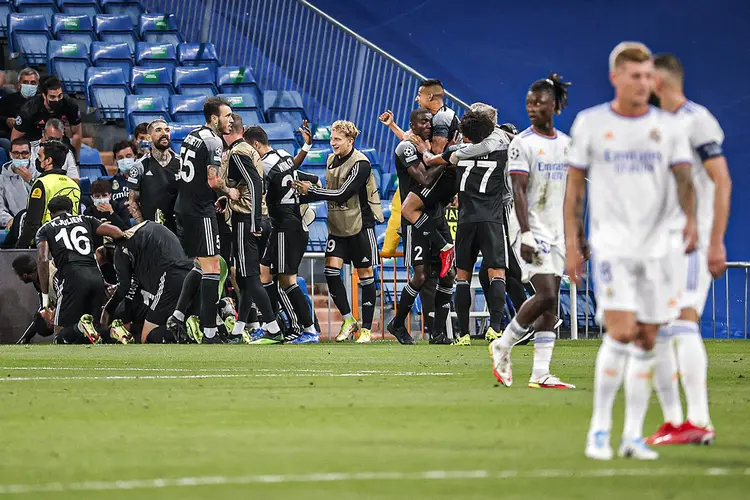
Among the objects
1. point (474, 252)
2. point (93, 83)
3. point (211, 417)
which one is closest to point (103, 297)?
point (474, 252)

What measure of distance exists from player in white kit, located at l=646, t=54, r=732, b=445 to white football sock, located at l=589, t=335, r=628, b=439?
0.37 metres

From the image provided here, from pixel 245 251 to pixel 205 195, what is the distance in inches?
28.6

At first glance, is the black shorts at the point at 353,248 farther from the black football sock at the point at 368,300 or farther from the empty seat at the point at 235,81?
the empty seat at the point at 235,81

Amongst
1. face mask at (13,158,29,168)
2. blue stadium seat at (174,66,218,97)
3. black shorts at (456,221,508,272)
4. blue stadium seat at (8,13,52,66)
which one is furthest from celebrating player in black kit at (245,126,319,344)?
blue stadium seat at (8,13,52,66)

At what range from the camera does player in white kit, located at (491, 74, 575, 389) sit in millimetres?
8078

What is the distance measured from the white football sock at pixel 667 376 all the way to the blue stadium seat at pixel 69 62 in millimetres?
15761

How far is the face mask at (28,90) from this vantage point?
1777cm

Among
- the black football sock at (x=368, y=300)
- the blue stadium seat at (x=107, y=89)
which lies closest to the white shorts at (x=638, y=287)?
the black football sock at (x=368, y=300)

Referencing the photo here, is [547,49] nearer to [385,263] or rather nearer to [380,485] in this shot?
[385,263]

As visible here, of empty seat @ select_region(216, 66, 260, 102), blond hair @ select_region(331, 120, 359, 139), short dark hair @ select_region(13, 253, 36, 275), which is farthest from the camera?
empty seat @ select_region(216, 66, 260, 102)

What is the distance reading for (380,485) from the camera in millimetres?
4266

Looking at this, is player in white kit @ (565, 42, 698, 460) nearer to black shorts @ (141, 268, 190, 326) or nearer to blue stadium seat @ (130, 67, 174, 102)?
black shorts @ (141, 268, 190, 326)

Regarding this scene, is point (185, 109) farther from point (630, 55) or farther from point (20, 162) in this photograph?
point (630, 55)

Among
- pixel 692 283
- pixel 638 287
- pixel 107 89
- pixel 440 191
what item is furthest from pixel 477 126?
pixel 107 89
